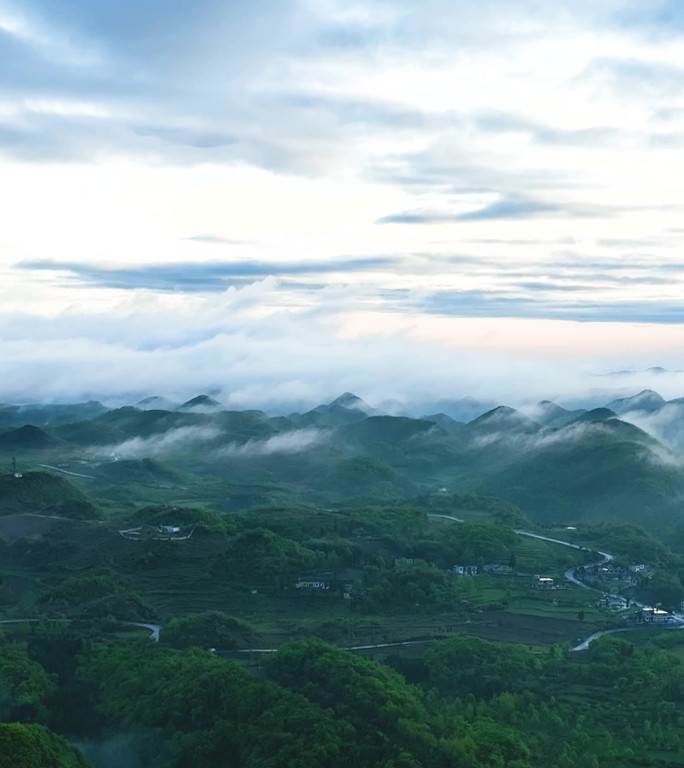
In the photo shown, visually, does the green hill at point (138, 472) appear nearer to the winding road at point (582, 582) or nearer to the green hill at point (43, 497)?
the green hill at point (43, 497)

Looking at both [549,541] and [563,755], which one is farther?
[549,541]

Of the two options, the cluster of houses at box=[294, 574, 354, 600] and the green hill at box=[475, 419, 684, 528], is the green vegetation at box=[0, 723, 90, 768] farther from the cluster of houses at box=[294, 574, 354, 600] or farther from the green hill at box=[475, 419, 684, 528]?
the green hill at box=[475, 419, 684, 528]

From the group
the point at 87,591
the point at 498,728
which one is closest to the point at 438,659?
the point at 498,728

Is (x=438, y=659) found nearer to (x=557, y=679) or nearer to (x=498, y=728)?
(x=557, y=679)

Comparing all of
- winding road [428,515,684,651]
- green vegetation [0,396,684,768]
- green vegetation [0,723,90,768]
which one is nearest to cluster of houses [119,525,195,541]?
green vegetation [0,396,684,768]

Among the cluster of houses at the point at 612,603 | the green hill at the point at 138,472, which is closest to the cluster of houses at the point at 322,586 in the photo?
the cluster of houses at the point at 612,603

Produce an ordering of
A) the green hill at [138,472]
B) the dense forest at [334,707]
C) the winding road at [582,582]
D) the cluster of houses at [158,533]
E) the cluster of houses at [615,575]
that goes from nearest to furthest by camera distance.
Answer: the dense forest at [334,707] → the winding road at [582,582] → the cluster of houses at [615,575] → the cluster of houses at [158,533] → the green hill at [138,472]

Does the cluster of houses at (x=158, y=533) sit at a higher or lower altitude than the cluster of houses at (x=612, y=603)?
higher

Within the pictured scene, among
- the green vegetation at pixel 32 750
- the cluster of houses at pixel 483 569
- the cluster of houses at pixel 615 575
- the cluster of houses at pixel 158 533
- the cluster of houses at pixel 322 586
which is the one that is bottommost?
the cluster of houses at pixel 615 575

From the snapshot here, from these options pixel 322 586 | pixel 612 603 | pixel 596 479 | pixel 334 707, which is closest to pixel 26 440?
pixel 596 479

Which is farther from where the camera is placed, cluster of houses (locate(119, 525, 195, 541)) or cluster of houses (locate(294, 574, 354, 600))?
A: cluster of houses (locate(119, 525, 195, 541))

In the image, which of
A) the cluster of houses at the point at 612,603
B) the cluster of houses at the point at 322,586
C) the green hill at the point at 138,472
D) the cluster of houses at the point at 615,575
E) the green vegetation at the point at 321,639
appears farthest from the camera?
the green hill at the point at 138,472
